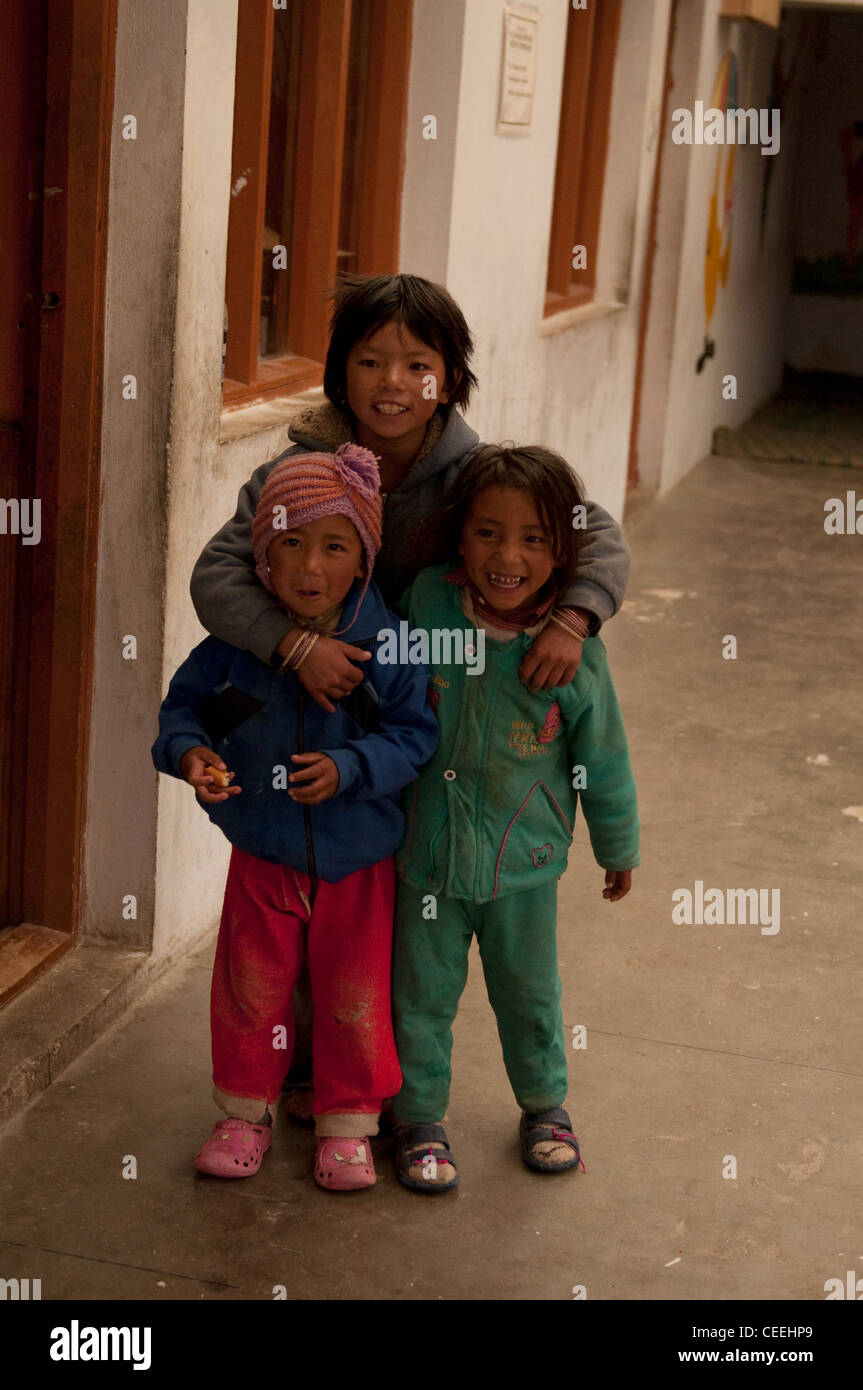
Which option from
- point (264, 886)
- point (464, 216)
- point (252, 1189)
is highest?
point (464, 216)

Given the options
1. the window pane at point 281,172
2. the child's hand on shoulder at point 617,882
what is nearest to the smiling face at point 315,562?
the child's hand on shoulder at point 617,882

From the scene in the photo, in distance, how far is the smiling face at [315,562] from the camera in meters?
2.61

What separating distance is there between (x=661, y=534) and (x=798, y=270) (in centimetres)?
664

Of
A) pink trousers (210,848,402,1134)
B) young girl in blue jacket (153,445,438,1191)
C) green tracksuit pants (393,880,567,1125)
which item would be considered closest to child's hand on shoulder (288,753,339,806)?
young girl in blue jacket (153,445,438,1191)

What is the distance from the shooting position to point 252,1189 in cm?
289

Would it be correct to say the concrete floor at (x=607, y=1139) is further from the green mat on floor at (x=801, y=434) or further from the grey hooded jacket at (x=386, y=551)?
the green mat on floor at (x=801, y=434)

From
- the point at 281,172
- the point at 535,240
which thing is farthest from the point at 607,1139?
the point at 535,240

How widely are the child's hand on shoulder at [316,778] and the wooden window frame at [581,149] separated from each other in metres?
4.37

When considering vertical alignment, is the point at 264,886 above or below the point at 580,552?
below

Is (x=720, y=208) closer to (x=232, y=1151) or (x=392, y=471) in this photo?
(x=392, y=471)

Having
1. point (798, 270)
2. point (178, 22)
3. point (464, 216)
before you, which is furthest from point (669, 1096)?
point (798, 270)

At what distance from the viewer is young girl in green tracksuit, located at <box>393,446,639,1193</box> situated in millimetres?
2689

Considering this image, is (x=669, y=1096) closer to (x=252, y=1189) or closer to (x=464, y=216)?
(x=252, y=1189)

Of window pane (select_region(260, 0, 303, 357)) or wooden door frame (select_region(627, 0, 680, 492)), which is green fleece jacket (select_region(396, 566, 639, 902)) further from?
wooden door frame (select_region(627, 0, 680, 492))
